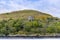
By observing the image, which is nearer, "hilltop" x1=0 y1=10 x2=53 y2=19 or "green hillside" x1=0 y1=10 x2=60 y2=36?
"green hillside" x1=0 y1=10 x2=60 y2=36

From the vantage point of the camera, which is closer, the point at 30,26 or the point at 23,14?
the point at 30,26

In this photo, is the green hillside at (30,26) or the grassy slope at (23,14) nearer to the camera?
the green hillside at (30,26)

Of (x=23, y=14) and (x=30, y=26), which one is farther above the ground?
(x=23, y=14)

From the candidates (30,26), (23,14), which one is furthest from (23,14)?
(30,26)

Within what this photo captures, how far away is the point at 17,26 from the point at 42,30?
0.59m

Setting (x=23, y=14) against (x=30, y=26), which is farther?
(x=23, y=14)

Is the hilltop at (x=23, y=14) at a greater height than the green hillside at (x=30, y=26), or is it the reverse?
the hilltop at (x=23, y=14)

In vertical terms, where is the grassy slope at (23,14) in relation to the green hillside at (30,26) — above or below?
Answer: above

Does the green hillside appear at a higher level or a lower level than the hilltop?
lower

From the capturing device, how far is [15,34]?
4398 mm

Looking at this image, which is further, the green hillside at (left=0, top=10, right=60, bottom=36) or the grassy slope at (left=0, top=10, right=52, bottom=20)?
the grassy slope at (left=0, top=10, right=52, bottom=20)

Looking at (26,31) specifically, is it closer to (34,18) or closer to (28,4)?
(34,18)

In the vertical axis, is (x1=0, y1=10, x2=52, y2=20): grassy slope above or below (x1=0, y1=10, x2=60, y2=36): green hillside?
above

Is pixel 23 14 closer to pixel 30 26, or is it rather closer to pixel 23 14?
pixel 23 14
